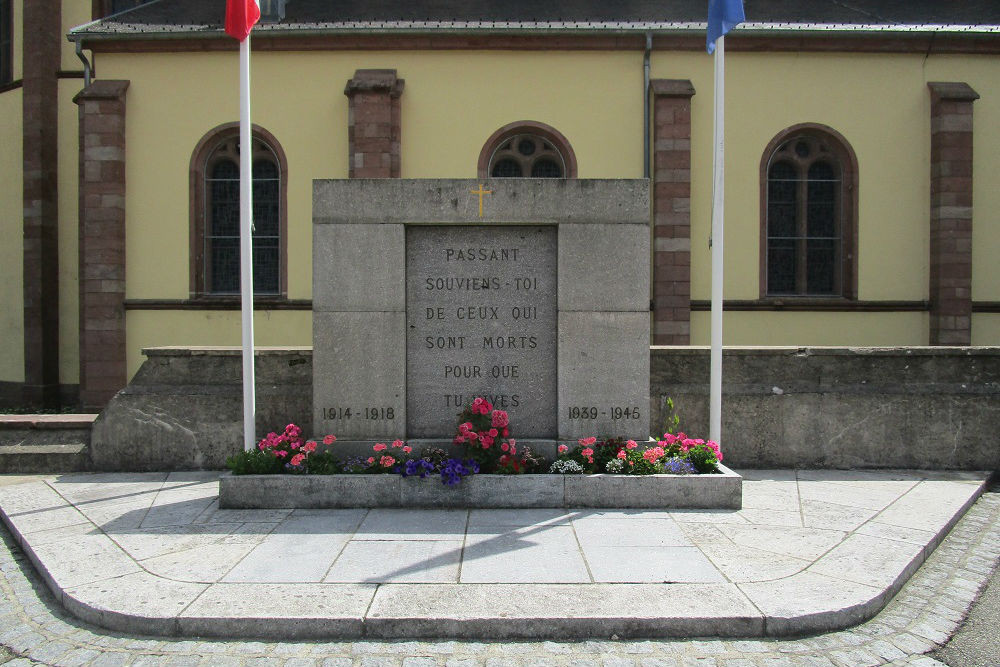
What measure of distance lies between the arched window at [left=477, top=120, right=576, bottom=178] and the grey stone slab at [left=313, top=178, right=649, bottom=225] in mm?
8231

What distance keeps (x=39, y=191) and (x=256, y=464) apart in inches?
542

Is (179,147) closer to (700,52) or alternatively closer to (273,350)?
(273,350)

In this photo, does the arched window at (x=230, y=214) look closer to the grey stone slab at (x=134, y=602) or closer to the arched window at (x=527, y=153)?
the arched window at (x=527, y=153)

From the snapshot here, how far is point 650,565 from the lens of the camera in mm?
4453

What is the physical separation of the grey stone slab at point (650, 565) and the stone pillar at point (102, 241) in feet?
42.2

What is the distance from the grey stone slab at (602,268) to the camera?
627 cm

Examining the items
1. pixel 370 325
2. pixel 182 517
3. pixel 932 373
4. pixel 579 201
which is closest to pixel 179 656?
pixel 182 517

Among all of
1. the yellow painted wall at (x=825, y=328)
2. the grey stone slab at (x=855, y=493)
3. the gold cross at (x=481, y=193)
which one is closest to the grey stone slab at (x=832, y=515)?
the grey stone slab at (x=855, y=493)

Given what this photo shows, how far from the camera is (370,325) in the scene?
626cm

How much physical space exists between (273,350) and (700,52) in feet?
37.7

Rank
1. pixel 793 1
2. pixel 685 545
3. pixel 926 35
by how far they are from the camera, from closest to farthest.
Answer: pixel 685 545 → pixel 926 35 → pixel 793 1

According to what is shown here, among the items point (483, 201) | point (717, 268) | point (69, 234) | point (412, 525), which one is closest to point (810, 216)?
point (717, 268)

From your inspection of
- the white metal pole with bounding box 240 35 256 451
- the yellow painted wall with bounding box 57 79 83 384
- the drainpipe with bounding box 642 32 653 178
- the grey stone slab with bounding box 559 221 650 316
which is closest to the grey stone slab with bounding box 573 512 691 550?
the grey stone slab with bounding box 559 221 650 316

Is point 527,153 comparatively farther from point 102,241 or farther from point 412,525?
point 412,525
